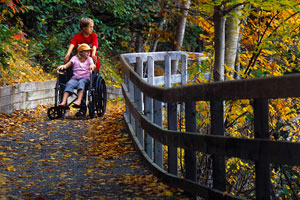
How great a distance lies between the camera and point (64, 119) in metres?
10.3

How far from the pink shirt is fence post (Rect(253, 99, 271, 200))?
7101mm

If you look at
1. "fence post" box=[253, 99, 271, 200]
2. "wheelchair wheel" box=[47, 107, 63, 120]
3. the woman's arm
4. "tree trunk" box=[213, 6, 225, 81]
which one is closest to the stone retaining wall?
"wheelchair wheel" box=[47, 107, 63, 120]

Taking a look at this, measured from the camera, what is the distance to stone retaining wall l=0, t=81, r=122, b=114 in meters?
10.6

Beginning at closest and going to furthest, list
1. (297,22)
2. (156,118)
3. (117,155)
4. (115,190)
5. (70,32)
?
(115,190)
(156,118)
(117,155)
(297,22)
(70,32)

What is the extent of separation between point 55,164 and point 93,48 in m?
4.06

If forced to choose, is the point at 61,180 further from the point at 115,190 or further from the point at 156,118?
the point at 156,118

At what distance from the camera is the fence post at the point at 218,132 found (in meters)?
3.99

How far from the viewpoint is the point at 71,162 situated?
6.87m

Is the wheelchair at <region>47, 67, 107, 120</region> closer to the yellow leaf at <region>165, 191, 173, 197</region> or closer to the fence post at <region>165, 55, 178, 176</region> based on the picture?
the fence post at <region>165, 55, 178, 176</region>

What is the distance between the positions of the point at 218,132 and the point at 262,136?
67 cm

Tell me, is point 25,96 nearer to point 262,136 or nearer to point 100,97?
point 100,97

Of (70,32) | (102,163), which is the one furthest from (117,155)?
(70,32)

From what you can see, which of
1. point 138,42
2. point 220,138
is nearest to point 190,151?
point 220,138

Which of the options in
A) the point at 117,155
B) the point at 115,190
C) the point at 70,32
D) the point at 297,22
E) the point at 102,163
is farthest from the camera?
the point at 70,32
